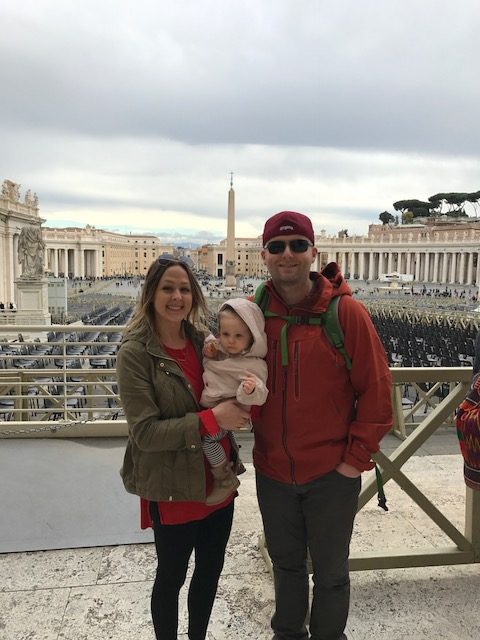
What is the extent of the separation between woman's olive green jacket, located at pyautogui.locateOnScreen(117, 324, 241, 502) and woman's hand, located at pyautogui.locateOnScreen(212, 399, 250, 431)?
0.08m

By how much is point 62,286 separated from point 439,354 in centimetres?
1772

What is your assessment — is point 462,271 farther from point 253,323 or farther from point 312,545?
point 253,323

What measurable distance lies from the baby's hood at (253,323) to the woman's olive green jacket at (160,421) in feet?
0.93

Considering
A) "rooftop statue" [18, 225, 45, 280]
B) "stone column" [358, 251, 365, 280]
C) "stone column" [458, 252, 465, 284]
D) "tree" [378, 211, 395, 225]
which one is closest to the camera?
"rooftop statue" [18, 225, 45, 280]

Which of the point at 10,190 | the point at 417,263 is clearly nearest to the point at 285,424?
the point at 10,190

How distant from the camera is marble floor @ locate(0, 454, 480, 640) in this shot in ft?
7.45

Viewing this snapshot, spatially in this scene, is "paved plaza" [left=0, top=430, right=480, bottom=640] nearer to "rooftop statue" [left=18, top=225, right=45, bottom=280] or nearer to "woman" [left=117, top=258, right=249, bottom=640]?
"woman" [left=117, top=258, right=249, bottom=640]

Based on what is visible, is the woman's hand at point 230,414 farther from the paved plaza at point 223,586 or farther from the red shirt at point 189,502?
the paved plaza at point 223,586

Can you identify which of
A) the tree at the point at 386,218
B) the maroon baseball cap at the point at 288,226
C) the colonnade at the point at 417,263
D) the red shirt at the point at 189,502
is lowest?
the red shirt at the point at 189,502

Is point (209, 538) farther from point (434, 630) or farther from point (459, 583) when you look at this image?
point (459, 583)

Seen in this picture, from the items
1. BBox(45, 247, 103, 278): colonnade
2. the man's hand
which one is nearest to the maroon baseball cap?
the man's hand

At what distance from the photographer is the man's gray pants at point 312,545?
187cm

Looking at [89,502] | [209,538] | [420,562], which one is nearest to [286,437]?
[209,538]

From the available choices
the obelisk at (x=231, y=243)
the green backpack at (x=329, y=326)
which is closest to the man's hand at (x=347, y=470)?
the green backpack at (x=329, y=326)
